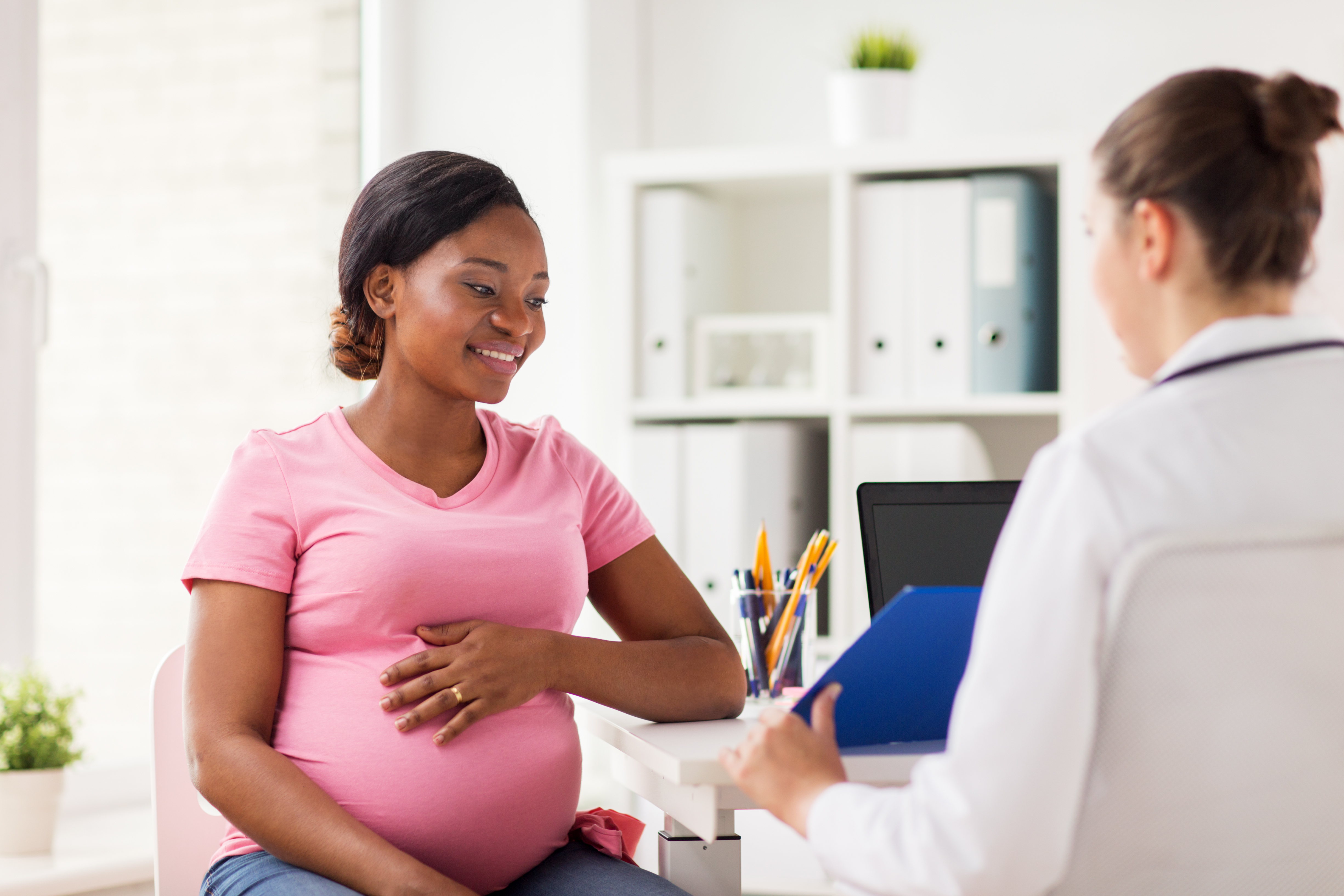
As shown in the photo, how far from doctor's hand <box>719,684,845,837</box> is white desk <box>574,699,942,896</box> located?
0.20 ft

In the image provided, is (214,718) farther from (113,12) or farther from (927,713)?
(113,12)

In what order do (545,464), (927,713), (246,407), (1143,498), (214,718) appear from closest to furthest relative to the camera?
(1143,498) → (927,713) → (214,718) → (545,464) → (246,407)

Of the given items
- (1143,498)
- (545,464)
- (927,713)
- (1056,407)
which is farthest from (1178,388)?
(1056,407)

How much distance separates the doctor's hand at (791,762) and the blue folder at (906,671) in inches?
0.8

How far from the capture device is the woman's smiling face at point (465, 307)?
53.5 inches

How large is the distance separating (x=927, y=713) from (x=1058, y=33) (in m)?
2.00

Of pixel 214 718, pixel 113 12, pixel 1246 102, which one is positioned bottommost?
pixel 214 718

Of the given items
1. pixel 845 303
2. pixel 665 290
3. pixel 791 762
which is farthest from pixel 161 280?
pixel 791 762

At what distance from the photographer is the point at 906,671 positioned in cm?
100

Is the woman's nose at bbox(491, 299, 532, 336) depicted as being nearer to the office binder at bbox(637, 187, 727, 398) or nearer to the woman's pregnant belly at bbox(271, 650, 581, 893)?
the woman's pregnant belly at bbox(271, 650, 581, 893)

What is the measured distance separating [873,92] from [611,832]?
5.32ft

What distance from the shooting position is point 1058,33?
8.72 ft

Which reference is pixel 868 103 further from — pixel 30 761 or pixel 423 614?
pixel 30 761

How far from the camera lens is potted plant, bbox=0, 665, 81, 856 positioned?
1713 millimetres
